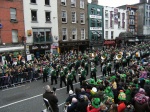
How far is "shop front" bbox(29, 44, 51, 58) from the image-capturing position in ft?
84.1

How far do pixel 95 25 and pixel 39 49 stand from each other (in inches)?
549

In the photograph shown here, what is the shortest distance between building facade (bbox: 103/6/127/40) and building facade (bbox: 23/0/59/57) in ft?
45.0

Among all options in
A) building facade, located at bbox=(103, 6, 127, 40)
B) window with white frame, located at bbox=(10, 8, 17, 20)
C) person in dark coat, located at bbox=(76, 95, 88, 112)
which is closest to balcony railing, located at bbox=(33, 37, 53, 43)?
window with white frame, located at bbox=(10, 8, 17, 20)

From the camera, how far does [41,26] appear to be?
26781mm

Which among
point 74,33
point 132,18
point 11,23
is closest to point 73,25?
point 74,33

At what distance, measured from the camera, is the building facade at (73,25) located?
96.4 feet

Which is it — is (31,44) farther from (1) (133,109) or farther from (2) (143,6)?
(2) (143,6)

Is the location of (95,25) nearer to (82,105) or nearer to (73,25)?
(73,25)

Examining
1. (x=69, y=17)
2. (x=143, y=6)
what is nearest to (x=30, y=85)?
(x=69, y=17)

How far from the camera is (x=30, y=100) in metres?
11.1

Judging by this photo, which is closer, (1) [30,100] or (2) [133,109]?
(2) [133,109]

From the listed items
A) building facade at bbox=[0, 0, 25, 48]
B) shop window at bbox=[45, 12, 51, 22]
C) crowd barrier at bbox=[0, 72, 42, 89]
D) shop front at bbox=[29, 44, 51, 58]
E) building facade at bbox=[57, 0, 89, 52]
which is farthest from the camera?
building facade at bbox=[57, 0, 89, 52]

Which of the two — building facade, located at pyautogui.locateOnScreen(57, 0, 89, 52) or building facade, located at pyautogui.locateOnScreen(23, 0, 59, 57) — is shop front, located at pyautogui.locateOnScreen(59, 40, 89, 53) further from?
building facade, located at pyautogui.locateOnScreen(23, 0, 59, 57)

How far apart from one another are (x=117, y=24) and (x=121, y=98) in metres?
36.1
